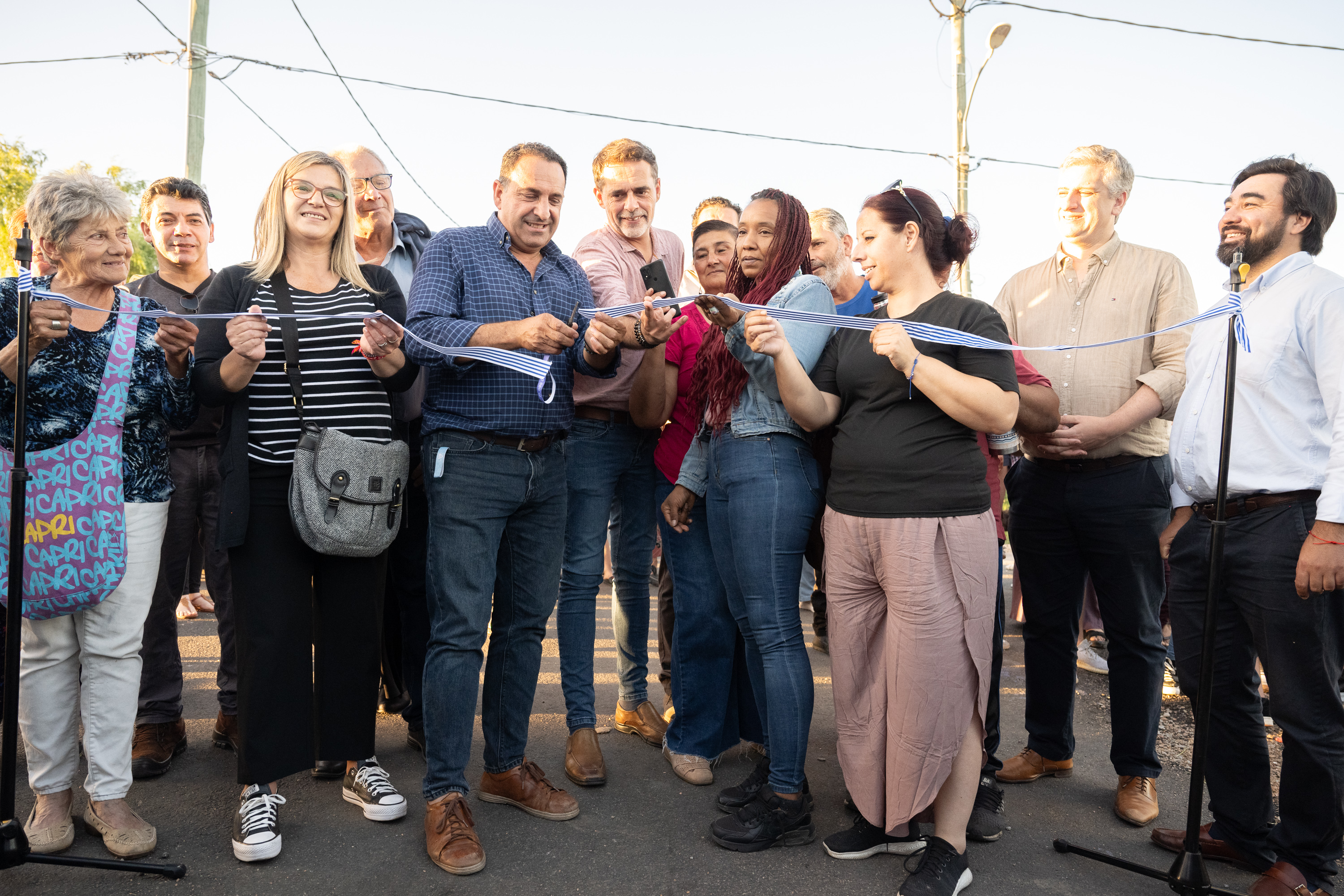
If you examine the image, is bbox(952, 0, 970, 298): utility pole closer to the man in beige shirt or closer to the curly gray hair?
the man in beige shirt

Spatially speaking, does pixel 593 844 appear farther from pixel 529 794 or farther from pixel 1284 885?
pixel 1284 885

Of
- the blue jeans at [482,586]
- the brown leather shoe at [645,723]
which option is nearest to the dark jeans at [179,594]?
the blue jeans at [482,586]

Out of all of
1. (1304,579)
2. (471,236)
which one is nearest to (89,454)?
(471,236)

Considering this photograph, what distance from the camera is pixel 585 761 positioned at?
370 cm

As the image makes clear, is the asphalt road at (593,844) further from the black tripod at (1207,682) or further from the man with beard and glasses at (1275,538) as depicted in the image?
the man with beard and glasses at (1275,538)

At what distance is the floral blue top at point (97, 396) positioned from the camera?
291 centimetres

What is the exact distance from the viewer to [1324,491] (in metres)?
2.65

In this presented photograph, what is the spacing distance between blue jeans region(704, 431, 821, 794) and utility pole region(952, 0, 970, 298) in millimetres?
9436

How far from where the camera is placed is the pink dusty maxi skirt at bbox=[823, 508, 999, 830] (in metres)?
2.86

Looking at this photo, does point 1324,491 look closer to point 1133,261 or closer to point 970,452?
point 970,452

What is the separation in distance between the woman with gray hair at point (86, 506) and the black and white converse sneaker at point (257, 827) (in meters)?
0.29

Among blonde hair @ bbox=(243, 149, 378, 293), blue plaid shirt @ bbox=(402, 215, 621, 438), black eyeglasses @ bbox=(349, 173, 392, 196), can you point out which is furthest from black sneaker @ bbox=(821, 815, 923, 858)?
black eyeglasses @ bbox=(349, 173, 392, 196)

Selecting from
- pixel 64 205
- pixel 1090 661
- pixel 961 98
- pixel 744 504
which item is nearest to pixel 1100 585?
pixel 744 504

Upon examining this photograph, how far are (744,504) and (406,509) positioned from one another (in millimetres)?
1371
